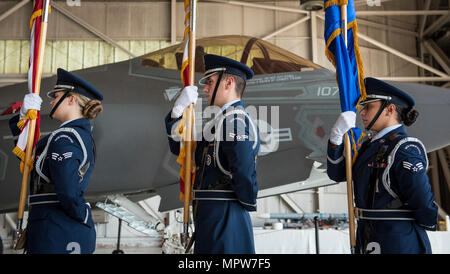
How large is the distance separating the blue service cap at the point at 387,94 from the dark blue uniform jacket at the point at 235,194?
0.81 m

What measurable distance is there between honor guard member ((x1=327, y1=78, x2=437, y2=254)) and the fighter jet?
1.71m

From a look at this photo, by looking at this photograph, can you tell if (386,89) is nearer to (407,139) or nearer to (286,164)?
(407,139)

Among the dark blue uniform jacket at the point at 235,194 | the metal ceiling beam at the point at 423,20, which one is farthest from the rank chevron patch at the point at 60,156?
the metal ceiling beam at the point at 423,20

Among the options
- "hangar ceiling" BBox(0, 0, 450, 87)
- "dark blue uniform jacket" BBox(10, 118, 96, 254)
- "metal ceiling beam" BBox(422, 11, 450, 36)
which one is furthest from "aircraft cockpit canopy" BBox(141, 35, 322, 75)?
"metal ceiling beam" BBox(422, 11, 450, 36)

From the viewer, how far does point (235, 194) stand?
8.48 ft

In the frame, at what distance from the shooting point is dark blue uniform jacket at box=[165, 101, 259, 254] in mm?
2490

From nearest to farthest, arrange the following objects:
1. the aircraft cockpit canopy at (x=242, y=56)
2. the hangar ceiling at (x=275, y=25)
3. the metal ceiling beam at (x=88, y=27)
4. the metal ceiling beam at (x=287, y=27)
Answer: the aircraft cockpit canopy at (x=242, y=56) < the metal ceiling beam at (x=88, y=27) < the hangar ceiling at (x=275, y=25) < the metal ceiling beam at (x=287, y=27)

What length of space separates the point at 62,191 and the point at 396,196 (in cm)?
197

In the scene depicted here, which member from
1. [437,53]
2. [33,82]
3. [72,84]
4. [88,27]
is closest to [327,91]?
[72,84]

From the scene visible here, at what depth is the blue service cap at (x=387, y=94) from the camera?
272 cm

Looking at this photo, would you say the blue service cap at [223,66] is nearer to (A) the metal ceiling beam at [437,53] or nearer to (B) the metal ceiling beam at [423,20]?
(B) the metal ceiling beam at [423,20]

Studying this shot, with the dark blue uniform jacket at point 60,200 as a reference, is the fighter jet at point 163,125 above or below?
above

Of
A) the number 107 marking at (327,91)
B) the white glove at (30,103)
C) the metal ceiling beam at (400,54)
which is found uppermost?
the metal ceiling beam at (400,54)

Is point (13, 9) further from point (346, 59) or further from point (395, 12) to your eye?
point (346, 59)
